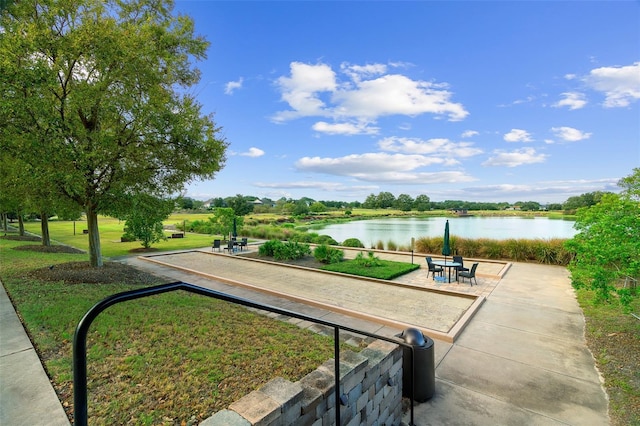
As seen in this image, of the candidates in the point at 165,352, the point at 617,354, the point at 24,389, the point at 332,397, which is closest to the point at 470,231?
the point at 617,354

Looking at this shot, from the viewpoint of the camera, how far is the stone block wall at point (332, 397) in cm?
211

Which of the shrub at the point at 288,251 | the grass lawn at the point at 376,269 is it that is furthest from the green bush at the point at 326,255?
the shrub at the point at 288,251

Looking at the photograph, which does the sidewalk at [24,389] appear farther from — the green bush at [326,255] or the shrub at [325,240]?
the shrub at [325,240]

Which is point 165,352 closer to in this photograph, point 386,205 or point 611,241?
point 611,241

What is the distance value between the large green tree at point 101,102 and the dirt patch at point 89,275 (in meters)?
0.65

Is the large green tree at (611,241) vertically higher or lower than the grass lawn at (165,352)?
higher

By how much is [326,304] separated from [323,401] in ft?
13.5

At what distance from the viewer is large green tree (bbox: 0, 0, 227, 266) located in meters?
6.16

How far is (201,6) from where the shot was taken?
372 inches

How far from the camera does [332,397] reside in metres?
2.62

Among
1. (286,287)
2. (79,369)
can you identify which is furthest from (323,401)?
(286,287)

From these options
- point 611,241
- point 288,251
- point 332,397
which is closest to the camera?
point 332,397

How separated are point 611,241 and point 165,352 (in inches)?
263

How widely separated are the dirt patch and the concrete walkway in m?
1.30
